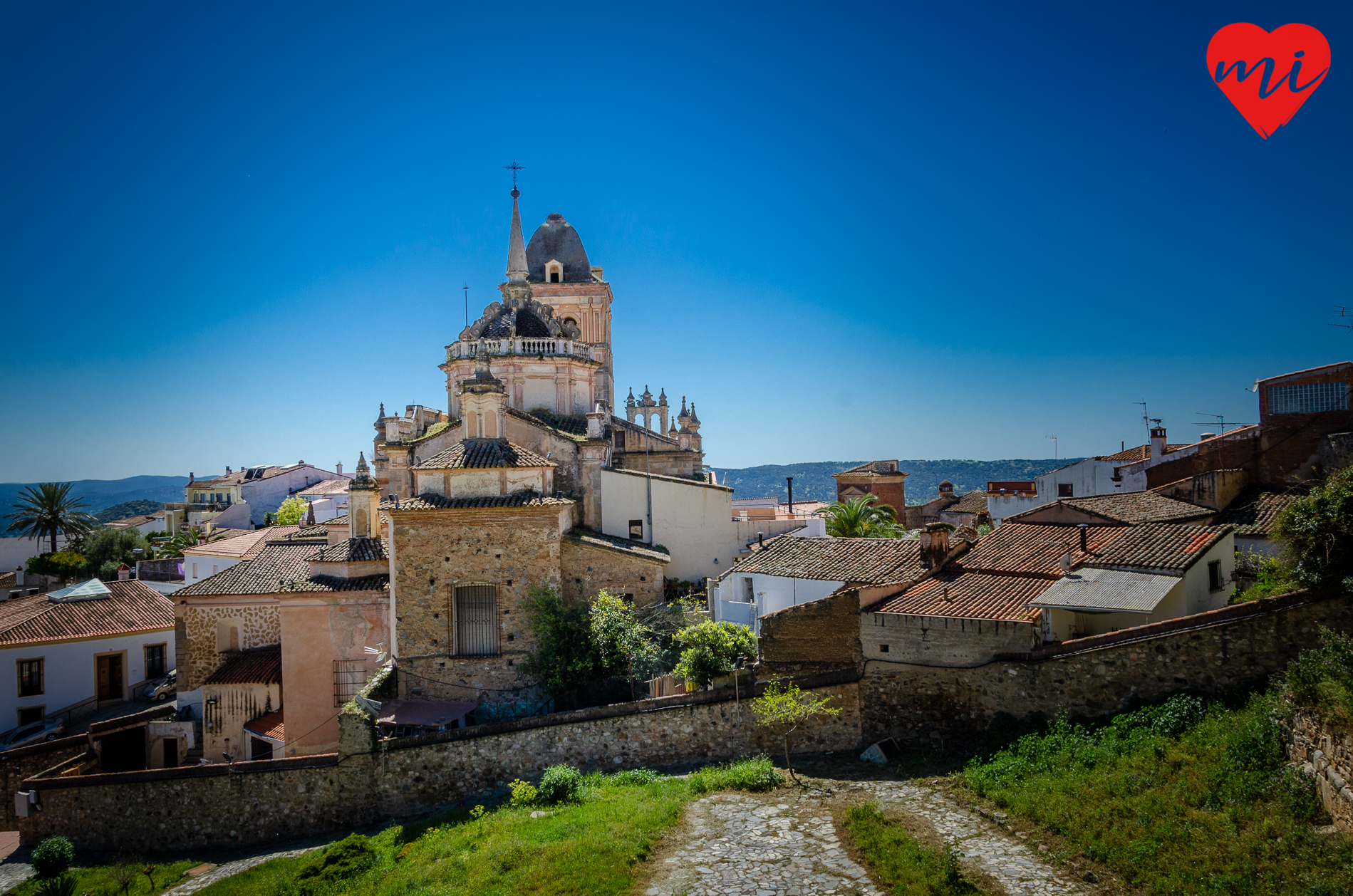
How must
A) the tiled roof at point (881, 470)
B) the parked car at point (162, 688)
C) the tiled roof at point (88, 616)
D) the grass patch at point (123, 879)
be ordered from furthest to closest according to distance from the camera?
the tiled roof at point (881, 470) < the parked car at point (162, 688) < the tiled roof at point (88, 616) < the grass patch at point (123, 879)

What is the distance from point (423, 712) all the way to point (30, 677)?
65.7 ft

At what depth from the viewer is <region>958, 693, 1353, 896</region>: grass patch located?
9578 mm

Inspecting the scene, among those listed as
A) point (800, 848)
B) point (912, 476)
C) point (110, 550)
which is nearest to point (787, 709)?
point (800, 848)

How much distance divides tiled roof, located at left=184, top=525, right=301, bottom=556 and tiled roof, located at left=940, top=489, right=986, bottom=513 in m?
34.3

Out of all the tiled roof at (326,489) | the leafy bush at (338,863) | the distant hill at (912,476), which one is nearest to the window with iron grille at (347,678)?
the leafy bush at (338,863)

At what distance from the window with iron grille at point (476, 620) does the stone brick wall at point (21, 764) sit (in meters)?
13.0

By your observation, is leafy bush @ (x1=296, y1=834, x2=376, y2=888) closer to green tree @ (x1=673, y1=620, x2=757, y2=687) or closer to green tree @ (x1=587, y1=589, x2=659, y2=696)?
green tree @ (x1=587, y1=589, x2=659, y2=696)

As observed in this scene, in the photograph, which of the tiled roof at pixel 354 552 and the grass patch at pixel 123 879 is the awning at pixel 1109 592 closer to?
the tiled roof at pixel 354 552

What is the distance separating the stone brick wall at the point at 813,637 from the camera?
18.1 meters

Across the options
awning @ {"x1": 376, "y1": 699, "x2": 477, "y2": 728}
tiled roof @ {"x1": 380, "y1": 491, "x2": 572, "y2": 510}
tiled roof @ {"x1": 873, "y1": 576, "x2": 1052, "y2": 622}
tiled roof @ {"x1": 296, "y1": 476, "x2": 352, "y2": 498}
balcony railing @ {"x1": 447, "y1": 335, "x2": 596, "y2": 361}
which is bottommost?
awning @ {"x1": 376, "y1": 699, "x2": 477, "y2": 728}

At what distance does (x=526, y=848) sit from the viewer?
13562 millimetres

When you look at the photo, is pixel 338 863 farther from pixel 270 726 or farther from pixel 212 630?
pixel 212 630

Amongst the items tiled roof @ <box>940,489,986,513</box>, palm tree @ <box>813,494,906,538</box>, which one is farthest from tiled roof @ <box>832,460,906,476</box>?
palm tree @ <box>813,494,906,538</box>

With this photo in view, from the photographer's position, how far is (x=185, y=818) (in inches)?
768
